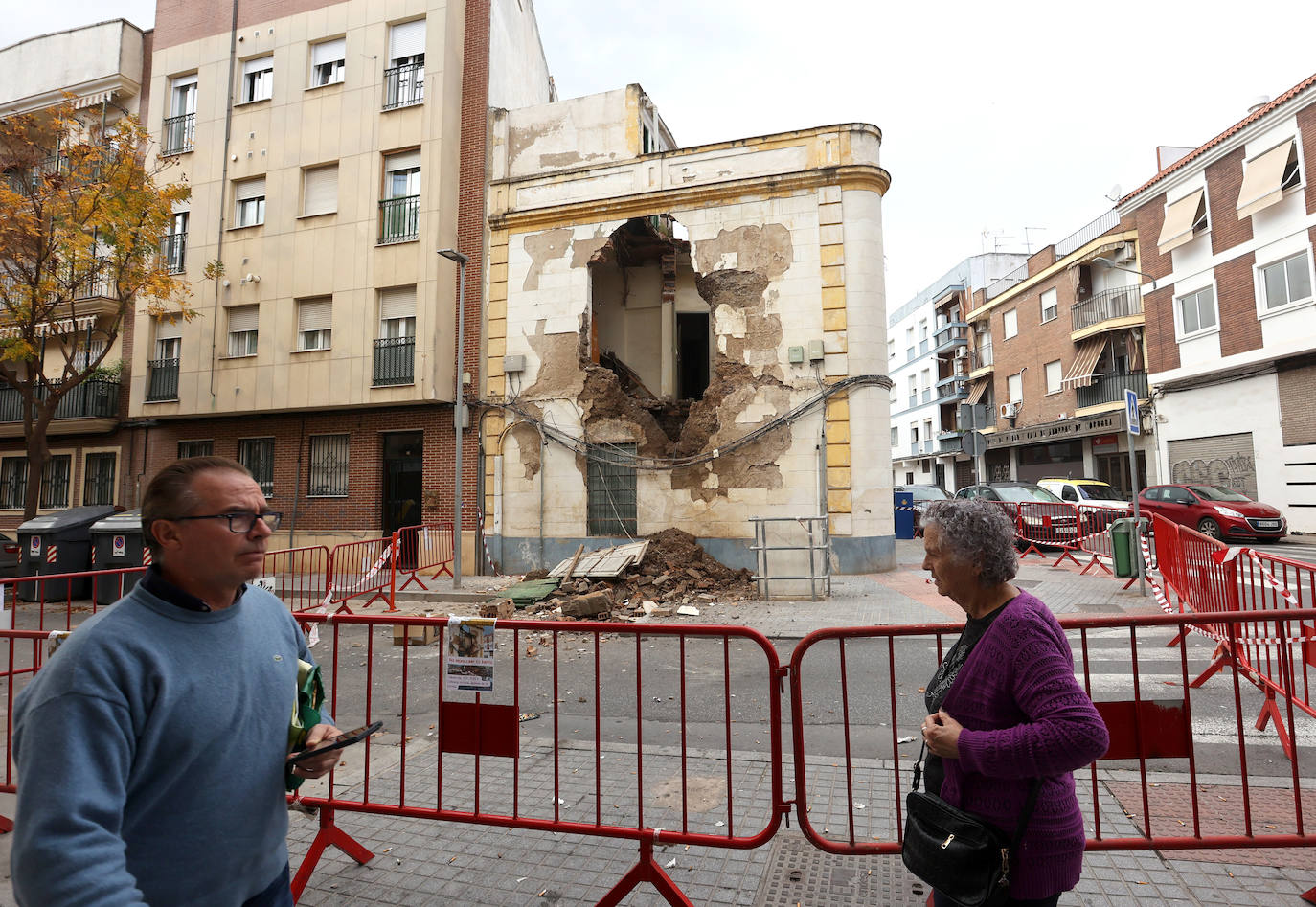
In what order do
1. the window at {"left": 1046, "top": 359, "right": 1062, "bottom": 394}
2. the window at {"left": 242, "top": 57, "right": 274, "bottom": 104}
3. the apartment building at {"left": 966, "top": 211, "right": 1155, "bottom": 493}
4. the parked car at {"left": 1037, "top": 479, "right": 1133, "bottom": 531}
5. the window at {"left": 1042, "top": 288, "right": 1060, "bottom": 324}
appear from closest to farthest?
the parked car at {"left": 1037, "top": 479, "right": 1133, "bottom": 531} < the window at {"left": 242, "top": 57, "right": 274, "bottom": 104} < the apartment building at {"left": 966, "top": 211, "right": 1155, "bottom": 493} < the window at {"left": 1046, "top": 359, "right": 1062, "bottom": 394} < the window at {"left": 1042, "top": 288, "right": 1060, "bottom": 324}

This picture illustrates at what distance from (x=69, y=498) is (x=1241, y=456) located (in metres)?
33.6

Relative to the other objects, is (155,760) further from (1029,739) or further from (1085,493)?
(1085,493)

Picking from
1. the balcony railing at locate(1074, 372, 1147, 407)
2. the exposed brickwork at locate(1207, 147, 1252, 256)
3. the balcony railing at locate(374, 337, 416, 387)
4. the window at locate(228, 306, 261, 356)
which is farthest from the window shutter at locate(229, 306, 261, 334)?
the balcony railing at locate(1074, 372, 1147, 407)

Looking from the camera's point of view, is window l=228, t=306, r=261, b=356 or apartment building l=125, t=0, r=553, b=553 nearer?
apartment building l=125, t=0, r=553, b=553

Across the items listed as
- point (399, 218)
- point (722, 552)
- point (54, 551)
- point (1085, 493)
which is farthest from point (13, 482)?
point (1085, 493)

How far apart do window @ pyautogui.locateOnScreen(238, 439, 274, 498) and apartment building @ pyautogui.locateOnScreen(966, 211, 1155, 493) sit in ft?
76.6

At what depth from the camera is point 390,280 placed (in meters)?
15.2

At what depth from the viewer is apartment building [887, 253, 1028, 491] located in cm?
3975

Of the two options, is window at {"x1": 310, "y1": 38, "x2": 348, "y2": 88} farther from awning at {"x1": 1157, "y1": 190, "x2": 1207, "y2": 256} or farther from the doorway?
awning at {"x1": 1157, "y1": 190, "x2": 1207, "y2": 256}

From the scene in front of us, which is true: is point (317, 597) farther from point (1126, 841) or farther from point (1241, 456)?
point (1241, 456)

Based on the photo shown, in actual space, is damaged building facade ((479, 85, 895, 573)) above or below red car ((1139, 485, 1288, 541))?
above

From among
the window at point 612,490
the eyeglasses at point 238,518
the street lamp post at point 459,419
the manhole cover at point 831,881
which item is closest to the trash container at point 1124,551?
the window at point 612,490

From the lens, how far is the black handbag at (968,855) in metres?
1.77

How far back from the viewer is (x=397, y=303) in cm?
1540
